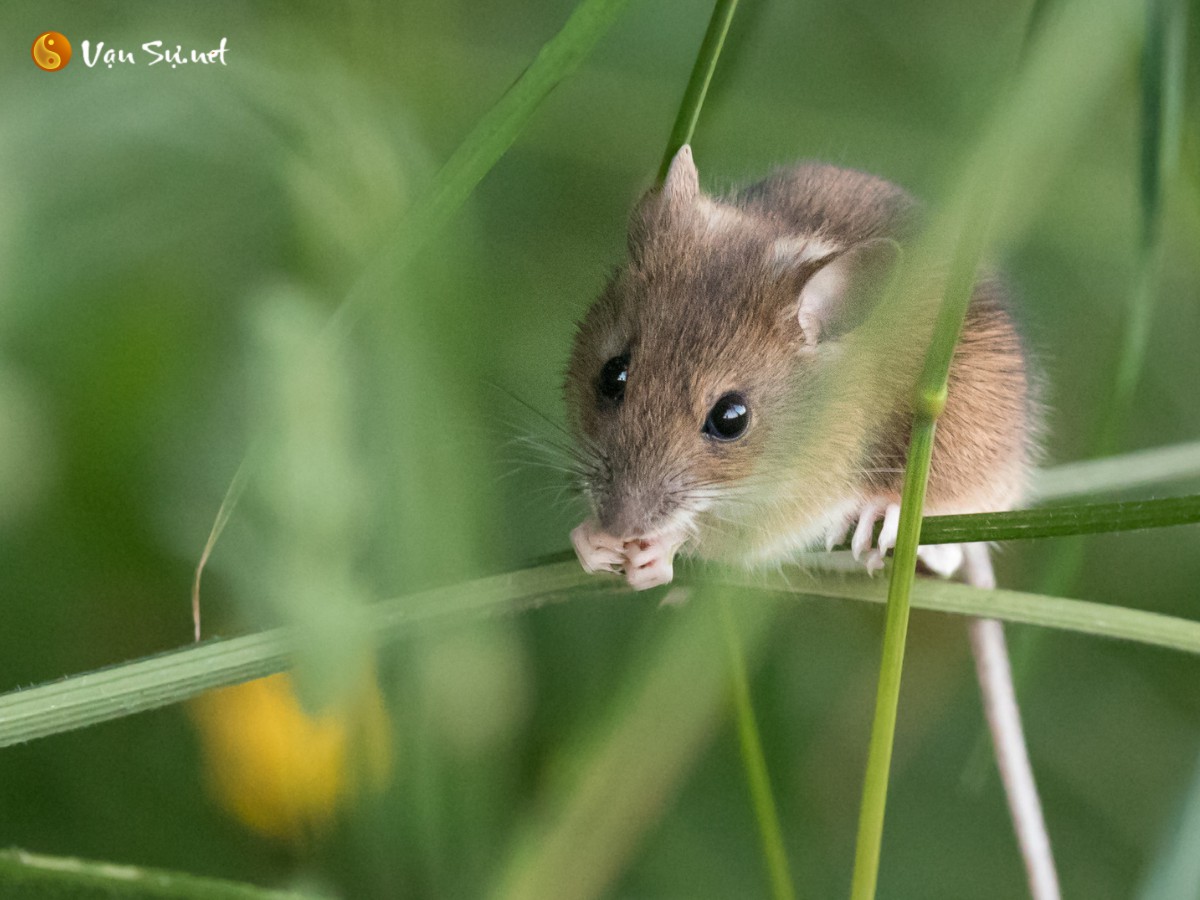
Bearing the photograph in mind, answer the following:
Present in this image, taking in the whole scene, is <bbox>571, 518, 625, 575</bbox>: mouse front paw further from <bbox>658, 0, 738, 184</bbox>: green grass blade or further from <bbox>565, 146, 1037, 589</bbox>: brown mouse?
<bbox>658, 0, 738, 184</bbox>: green grass blade

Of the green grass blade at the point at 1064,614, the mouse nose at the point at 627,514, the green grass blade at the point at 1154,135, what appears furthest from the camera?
the mouse nose at the point at 627,514

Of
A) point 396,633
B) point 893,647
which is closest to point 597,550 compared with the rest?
point 396,633

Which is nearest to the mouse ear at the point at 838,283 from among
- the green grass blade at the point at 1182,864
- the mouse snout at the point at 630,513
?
the mouse snout at the point at 630,513

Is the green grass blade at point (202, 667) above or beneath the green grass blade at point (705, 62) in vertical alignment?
beneath

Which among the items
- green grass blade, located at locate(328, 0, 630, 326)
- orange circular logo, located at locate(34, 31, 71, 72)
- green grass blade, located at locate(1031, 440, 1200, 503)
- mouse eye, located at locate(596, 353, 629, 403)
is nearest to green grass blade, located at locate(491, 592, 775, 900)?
mouse eye, located at locate(596, 353, 629, 403)

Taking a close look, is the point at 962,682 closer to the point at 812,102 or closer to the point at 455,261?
the point at 812,102

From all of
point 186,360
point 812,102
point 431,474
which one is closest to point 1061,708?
point 812,102

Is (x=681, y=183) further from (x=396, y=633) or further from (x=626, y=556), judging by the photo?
(x=396, y=633)

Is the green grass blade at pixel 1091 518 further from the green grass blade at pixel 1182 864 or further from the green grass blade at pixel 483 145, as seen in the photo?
the green grass blade at pixel 1182 864

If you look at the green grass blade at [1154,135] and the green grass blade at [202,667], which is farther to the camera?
the green grass blade at [1154,135]
